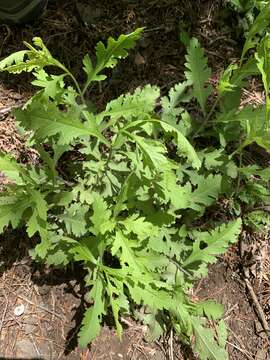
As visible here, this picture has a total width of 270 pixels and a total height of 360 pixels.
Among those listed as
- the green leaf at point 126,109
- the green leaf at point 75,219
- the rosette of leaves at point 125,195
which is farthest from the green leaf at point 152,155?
the green leaf at point 75,219

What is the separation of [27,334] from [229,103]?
1651 mm

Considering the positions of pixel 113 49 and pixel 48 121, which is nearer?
pixel 48 121

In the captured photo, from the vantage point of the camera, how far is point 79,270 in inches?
103

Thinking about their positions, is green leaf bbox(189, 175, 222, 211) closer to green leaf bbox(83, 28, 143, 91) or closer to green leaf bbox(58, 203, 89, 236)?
green leaf bbox(58, 203, 89, 236)

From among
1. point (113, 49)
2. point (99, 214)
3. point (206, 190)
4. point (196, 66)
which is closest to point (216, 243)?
point (206, 190)

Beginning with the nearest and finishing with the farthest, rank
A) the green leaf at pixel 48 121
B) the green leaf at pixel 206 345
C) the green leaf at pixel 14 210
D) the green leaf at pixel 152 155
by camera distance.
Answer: the green leaf at pixel 152 155, the green leaf at pixel 48 121, the green leaf at pixel 14 210, the green leaf at pixel 206 345

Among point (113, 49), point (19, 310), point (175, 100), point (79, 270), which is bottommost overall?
point (19, 310)

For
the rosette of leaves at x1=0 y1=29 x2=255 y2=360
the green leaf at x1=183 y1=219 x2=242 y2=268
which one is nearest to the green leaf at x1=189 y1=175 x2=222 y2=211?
the rosette of leaves at x1=0 y1=29 x2=255 y2=360

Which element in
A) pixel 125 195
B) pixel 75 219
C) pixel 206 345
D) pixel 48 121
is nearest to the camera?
pixel 48 121

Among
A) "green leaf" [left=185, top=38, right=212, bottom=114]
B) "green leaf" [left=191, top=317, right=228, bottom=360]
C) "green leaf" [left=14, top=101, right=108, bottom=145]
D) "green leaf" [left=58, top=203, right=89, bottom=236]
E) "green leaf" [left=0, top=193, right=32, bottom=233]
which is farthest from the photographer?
"green leaf" [left=185, top=38, right=212, bottom=114]

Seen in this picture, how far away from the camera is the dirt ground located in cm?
254

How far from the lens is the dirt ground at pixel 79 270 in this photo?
2.54m

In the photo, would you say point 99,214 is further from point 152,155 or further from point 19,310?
point 19,310

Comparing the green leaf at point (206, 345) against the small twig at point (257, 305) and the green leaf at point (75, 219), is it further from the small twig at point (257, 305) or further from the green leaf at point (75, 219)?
the green leaf at point (75, 219)
